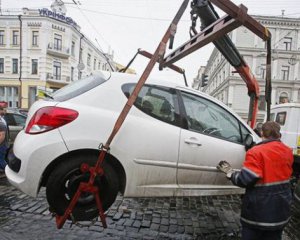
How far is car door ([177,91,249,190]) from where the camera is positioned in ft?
10.8

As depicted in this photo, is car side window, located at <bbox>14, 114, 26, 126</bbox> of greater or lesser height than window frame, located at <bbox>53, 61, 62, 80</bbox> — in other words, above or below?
below

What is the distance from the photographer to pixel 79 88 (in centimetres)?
317

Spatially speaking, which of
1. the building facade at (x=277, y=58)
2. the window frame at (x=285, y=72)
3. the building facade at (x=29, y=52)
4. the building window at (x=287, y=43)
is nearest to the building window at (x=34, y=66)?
the building facade at (x=29, y=52)

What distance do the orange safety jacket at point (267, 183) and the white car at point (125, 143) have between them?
79 cm

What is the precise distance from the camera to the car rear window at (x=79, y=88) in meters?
3.07

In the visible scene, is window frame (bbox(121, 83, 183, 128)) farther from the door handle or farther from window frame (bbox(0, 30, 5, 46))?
window frame (bbox(0, 30, 5, 46))

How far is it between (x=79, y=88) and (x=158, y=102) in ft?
3.00

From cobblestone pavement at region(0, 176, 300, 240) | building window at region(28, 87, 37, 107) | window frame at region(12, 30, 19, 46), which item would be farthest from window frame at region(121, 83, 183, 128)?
window frame at region(12, 30, 19, 46)

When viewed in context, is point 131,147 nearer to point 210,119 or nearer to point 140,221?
point 210,119

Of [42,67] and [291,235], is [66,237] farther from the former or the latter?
[42,67]

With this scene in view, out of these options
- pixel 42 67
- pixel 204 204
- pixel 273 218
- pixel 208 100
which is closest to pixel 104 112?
pixel 208 100

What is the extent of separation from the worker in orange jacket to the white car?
753mm

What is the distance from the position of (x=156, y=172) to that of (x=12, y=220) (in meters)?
2.18

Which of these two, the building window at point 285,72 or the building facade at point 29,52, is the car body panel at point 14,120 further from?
the building window at point 285,72
